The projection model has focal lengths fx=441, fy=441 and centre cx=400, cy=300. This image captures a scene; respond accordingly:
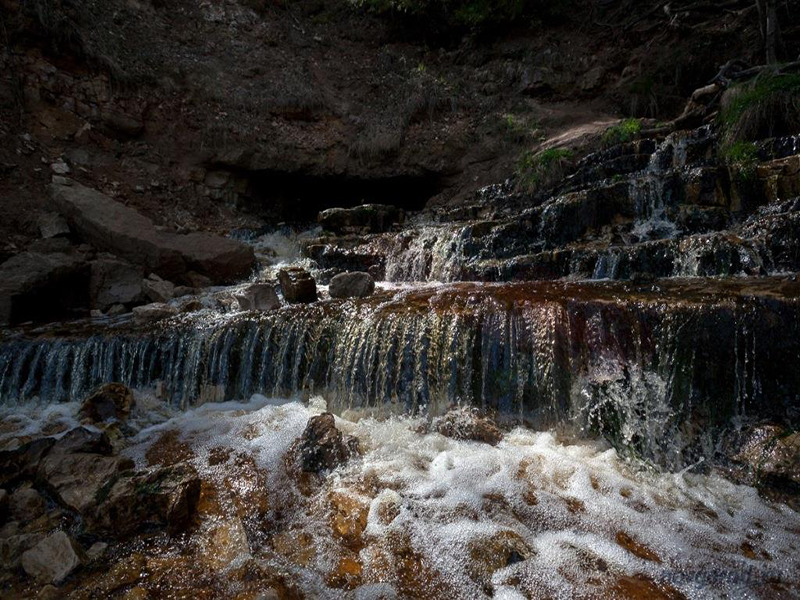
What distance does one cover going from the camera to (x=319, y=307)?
5.08 metres

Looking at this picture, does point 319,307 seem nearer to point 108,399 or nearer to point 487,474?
point 108,399

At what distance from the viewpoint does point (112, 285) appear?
632 cm

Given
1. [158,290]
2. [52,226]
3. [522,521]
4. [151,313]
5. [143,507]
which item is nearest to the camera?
[143,507]

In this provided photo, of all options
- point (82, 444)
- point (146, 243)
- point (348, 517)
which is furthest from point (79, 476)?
point (146, 243)

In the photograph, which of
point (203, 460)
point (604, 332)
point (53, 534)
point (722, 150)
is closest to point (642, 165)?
point (722, 150)

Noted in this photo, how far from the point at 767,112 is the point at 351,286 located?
664cm

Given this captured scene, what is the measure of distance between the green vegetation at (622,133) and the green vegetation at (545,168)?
0.72 meters

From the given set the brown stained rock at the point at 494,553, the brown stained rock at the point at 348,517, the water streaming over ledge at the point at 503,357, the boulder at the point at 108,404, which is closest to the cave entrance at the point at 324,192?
the water streaming over ledge at the point at 503,357

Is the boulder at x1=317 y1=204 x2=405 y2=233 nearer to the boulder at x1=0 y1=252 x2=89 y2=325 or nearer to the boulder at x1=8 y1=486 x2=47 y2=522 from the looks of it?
the boulder at x1=0 y1=252 x2=89 y2=325

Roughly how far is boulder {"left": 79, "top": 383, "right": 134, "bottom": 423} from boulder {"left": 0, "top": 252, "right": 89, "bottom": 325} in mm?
2543

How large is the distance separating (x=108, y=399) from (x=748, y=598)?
4.78 m

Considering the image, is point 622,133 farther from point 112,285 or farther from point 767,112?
point 112,285

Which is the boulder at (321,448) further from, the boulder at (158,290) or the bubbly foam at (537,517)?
the boulder at (158,290)

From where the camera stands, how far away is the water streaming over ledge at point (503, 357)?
3.25 m
